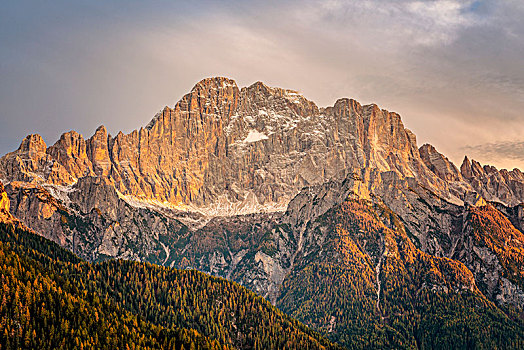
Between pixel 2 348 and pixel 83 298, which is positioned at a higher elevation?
pixel 83 298

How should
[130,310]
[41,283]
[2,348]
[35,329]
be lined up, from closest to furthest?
1. [2,348]
2. [35,329]
3. [41,283]
4. [130,310]

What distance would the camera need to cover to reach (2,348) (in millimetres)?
137625

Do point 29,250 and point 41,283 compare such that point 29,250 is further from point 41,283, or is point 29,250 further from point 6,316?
point 6,316

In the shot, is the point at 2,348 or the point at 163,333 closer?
the point at 2,348

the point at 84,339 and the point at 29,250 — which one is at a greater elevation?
the point at 29,250

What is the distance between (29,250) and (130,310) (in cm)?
4187

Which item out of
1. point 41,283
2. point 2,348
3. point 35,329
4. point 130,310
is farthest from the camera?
point 130,310

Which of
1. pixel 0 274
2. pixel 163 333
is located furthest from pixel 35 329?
pixel 163 333

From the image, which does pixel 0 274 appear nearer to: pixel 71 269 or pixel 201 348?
pixel 71 269

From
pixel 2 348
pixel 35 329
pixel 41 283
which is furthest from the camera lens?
pixel 41 283

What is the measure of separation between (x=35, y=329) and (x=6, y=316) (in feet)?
26.1

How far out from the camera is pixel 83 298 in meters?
169

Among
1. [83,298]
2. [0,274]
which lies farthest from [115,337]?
[0,274]

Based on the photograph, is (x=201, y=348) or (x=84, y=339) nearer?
(x=84, y=339)
